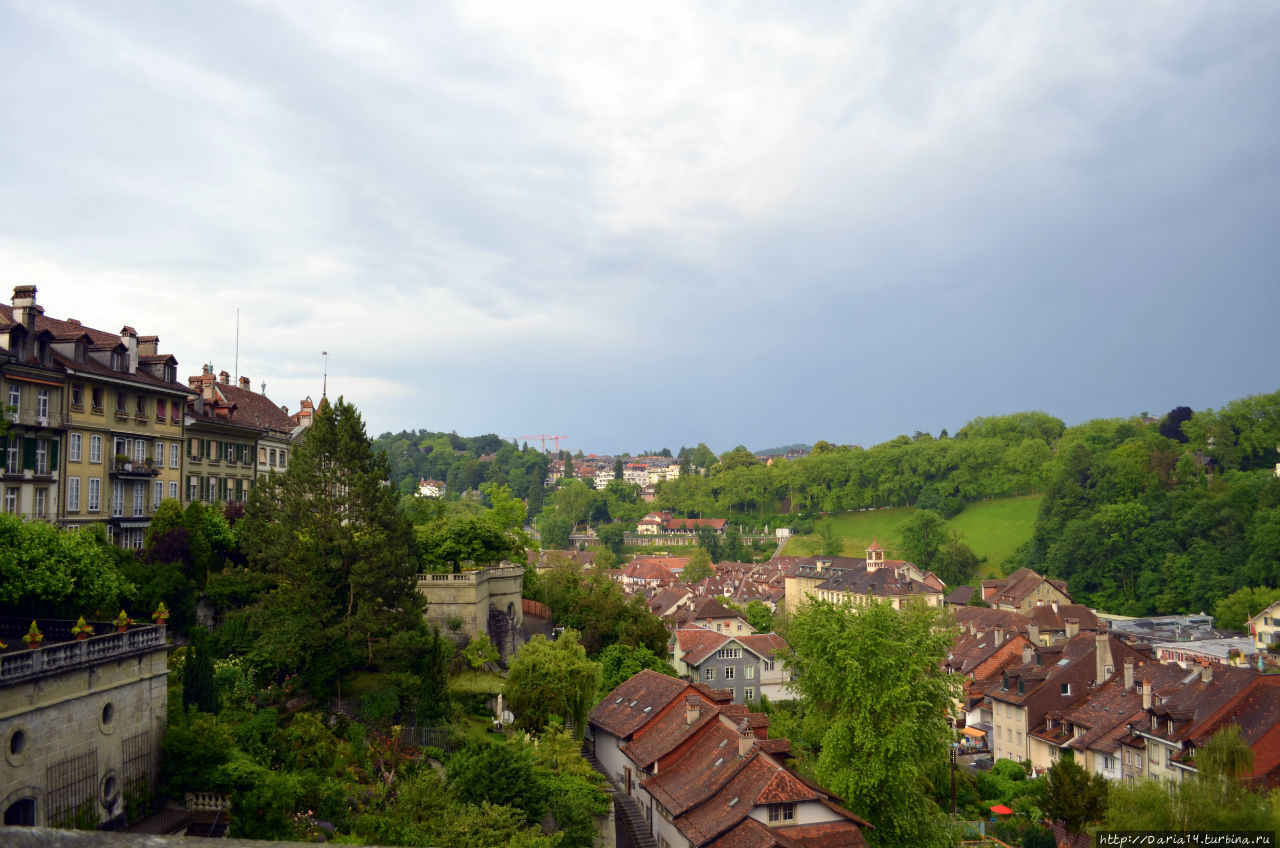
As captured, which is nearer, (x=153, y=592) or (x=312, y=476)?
(x=153, y=592)

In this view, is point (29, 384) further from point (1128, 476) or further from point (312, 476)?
point (1128, 476)

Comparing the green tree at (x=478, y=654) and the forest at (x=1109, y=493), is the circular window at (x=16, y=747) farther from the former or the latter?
the forest at (x=1109, y=493)

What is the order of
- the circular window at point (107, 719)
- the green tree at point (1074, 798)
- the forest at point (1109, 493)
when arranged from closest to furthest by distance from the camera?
the circular window at point (107, 719), the green tree at point (1074, 798), the forest at point (1109, 493)

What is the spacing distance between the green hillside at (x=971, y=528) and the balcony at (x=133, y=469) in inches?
4898

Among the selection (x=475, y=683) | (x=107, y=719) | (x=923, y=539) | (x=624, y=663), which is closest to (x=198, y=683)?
(x=107, y=719)

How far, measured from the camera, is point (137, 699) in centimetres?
2356

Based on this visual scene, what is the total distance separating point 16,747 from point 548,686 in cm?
2251

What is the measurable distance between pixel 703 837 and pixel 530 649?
14.0 metres

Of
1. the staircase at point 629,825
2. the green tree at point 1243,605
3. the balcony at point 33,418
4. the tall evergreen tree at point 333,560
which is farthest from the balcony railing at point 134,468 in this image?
the green tree at point 1243,605

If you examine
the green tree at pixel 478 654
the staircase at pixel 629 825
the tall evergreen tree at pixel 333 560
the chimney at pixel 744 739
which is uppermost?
the tall evergreen tree at pixel 333 560

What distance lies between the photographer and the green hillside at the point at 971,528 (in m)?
143

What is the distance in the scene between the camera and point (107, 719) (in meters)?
22.3

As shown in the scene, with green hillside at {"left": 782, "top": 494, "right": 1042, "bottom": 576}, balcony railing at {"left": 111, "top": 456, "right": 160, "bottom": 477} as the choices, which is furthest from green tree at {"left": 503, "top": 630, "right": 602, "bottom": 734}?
green hillside at {"left": 782, "top": 494, "right": 1042, "bottom": 576}

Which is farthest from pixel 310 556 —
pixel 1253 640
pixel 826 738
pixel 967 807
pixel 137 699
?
pixel 1253 640
